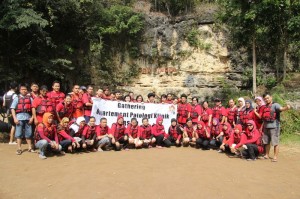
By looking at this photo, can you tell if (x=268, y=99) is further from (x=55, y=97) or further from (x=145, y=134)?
(x=55, y=97)

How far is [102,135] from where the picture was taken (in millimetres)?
7590

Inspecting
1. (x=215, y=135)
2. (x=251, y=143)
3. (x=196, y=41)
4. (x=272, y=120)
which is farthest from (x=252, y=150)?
(x=196, y=41)

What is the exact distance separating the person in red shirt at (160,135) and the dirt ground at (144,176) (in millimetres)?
948

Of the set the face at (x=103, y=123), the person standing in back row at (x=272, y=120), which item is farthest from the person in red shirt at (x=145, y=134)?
the person standing in back row at (x=272, y=120)

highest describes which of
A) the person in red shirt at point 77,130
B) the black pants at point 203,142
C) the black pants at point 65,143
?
the person in red shirt at point 77,130

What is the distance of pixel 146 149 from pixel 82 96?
2219 millimetres

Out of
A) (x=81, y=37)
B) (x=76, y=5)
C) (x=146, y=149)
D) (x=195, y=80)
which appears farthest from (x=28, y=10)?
(x=195, y=80)

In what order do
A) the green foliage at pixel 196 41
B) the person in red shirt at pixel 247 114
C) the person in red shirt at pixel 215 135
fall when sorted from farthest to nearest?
the green foliage at pixel 196 41 < the person in red shirt at pixel 215 135 < the person in red shirt at pixel 247 114

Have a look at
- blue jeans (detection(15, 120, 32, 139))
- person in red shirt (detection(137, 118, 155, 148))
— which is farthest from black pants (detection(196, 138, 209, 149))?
blue jeans (detection(15, 120, 32, 139))

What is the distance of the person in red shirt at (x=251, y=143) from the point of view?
22.4 feet

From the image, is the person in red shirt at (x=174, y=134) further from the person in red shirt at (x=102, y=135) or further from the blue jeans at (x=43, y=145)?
the blue jeans at (x=43, y=145)

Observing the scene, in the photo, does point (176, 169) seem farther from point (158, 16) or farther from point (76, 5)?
point (158, 16)

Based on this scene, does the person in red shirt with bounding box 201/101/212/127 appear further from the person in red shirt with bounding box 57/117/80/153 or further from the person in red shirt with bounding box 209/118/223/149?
the person in red shirt with bounding box 57/117/80/153

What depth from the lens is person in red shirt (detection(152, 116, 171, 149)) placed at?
8.22m
